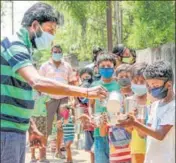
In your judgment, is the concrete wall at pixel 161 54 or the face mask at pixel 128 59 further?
the concrete wall at pixel 161 54

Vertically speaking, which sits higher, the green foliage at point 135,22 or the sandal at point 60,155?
the green foliage at point 135,22

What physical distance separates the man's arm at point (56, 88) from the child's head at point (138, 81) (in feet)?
5.46

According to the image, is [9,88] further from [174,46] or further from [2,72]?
[174,46]

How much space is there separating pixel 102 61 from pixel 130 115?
5.69 ft

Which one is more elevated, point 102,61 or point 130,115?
point 102,61

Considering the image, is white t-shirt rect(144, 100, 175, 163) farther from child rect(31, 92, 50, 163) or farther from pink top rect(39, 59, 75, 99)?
pink top rect(39, 59, 75, 99)

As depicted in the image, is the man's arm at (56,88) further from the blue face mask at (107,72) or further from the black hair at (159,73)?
the blue face mask at (107,72)

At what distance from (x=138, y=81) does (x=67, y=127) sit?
305 cm

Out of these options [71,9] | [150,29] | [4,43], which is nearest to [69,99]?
[4,43]

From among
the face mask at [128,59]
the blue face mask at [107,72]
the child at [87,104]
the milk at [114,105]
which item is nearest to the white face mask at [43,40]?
the milk at [114,105]

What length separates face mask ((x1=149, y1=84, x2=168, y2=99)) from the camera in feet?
13.8

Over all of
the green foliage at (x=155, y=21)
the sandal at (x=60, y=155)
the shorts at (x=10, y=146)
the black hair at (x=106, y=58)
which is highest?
the green foliage at (x=155, y=21)

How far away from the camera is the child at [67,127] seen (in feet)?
26.4

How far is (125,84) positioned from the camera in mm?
5684
